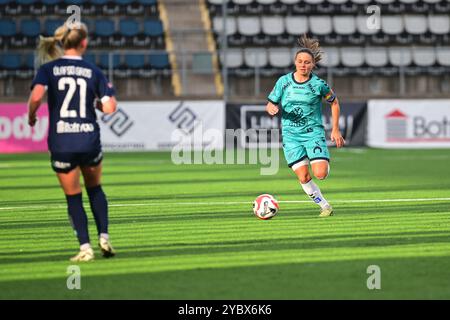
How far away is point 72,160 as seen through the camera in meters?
8.70

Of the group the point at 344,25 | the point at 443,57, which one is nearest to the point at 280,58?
the point at 344,25

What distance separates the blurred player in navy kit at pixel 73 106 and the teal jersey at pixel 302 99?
14.5 ft

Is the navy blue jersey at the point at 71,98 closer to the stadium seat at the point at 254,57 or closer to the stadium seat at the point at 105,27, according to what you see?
the stadium seat at the point at 254,57

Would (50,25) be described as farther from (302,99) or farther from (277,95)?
(302,99)

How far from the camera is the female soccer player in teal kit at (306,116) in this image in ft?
41.9

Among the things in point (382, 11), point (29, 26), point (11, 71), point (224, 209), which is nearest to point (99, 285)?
point (224, 209)

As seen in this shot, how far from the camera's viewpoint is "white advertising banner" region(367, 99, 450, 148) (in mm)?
30594

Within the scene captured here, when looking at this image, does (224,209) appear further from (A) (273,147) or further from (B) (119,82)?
(B) (119,82)

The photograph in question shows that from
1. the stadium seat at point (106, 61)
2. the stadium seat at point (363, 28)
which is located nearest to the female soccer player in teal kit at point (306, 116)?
the stadium seat at point (106, 61)

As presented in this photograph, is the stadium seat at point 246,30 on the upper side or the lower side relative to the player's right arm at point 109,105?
upper

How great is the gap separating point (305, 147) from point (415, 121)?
18.3 m

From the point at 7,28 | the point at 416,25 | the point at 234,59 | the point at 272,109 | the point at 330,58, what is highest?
the point at 416,25

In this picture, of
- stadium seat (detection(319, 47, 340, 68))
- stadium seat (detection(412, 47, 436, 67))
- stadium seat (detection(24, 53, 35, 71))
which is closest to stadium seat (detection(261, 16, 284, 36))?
stadium seat (detection(319, 47, 340, 68))

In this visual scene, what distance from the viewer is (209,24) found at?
34375 mm
